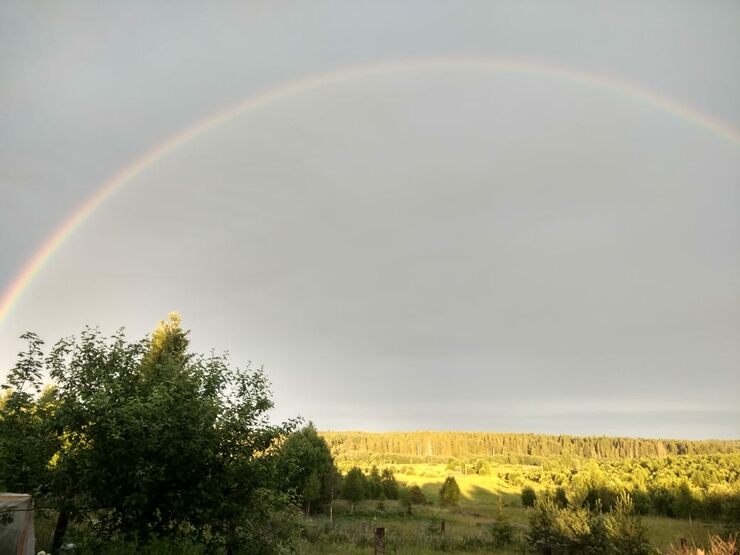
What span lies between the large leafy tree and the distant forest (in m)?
137

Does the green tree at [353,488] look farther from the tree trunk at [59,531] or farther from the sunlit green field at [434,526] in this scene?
the tree trunk at [59,531]

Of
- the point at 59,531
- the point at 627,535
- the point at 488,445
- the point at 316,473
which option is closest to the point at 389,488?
the point at 316,473

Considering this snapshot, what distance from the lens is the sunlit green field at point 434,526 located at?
24062 millimetres

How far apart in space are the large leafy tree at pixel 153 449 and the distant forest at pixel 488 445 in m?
137

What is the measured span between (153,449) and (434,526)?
24245mm

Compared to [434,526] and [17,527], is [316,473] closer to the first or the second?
[434,526]

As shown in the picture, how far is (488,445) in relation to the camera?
16712cm

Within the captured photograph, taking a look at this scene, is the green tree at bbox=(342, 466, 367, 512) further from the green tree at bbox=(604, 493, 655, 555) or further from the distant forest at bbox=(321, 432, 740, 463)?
the distant forest at bbox=(321, 432, 740, 463)

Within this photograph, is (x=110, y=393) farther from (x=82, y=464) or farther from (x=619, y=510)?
(x=619, y=510)

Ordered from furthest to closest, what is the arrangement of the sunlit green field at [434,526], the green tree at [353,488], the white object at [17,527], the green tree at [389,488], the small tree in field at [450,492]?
the green tree at [389,488]
the small tree in field at [450,492]
the green tree at [353,488]
the sunlit green field at [434,526]
the white object at [17,527]

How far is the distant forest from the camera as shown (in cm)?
14312

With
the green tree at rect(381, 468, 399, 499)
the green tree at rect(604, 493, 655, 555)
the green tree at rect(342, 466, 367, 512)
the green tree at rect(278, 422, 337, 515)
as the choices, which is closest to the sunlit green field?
the green tree at rect(342, 466, 367, 512)

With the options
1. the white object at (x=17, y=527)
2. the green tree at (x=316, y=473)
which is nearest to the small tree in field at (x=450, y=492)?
the green tree at (x=316, y=473)

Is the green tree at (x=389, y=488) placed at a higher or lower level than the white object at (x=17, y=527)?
lower
